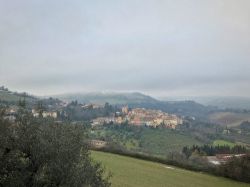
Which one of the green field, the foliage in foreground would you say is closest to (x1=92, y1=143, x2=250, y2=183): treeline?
the green field

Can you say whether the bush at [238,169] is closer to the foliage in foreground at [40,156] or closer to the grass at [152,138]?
the foliage in foreground at [40,156]

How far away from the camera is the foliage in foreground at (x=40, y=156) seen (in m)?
12.3

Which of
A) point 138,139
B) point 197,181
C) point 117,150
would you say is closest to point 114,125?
point 138,139

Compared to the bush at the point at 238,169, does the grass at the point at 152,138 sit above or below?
below

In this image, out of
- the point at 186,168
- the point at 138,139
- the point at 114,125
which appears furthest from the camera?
the point at 114,125

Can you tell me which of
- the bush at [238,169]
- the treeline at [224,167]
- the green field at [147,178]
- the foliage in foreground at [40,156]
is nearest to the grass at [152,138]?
the treeline at [224,167]

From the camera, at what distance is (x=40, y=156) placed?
42.3 ft

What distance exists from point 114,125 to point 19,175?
7211 inches

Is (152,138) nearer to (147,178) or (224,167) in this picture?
(224,167)

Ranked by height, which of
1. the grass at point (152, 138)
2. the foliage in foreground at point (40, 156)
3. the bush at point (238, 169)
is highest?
the foliage in foreground at point (40, 156)

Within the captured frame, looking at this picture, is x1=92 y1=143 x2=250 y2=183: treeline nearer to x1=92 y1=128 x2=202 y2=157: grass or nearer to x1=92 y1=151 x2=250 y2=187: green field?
x1=92 y1=151 x2=250 y2=187: green field

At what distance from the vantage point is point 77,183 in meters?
12.9

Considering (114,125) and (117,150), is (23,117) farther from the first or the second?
(114,125)

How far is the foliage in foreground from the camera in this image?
1234cm
